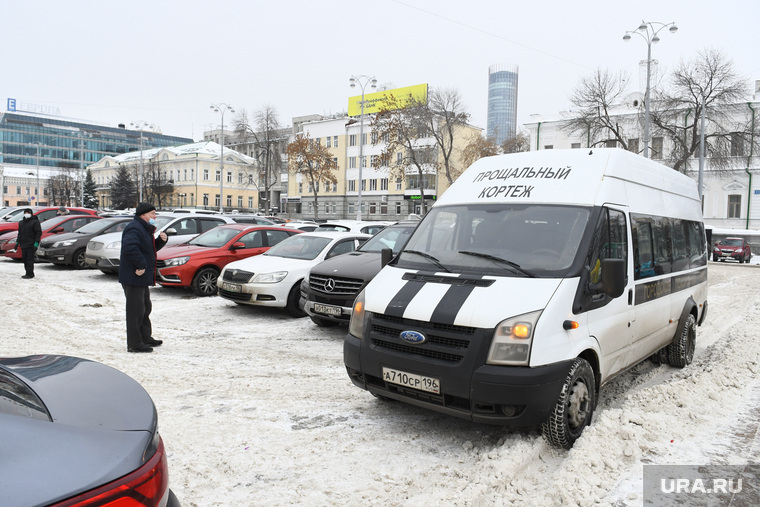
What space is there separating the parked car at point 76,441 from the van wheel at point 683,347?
6.06 meters

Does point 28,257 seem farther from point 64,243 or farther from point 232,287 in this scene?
point 232,287

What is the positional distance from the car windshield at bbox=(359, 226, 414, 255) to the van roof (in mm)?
3672

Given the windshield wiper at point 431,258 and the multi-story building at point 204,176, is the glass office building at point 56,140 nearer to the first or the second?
the multi-story building at point 204,176

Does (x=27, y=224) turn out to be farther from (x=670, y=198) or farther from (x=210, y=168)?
(x=210, y=168)

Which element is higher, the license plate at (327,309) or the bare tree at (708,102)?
the bare tree at (708,102)

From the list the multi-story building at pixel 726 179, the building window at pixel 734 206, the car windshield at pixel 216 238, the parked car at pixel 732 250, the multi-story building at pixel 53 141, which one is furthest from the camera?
the multi-story building at pixel 53 141

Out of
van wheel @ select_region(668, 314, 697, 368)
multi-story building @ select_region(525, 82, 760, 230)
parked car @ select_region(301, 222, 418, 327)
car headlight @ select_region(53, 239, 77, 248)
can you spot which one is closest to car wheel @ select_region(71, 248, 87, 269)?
car headlight @ select_region(53, 239, 77, 248)

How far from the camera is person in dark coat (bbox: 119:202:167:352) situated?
22.1ft

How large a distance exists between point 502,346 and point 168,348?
194 inches

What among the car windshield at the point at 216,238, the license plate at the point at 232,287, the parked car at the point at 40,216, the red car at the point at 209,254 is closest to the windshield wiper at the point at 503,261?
the license plate at the point at 232,287

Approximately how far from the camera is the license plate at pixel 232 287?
367 inches

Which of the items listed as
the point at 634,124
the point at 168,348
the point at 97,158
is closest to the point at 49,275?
the point at 168,348

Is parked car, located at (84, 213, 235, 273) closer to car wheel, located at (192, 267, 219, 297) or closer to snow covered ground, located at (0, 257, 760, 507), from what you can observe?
car wheel, located at (192, 267, 219, 297)

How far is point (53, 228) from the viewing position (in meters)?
16.7
